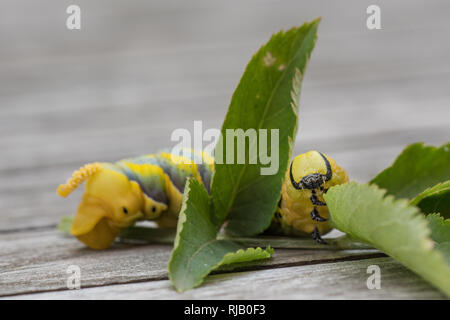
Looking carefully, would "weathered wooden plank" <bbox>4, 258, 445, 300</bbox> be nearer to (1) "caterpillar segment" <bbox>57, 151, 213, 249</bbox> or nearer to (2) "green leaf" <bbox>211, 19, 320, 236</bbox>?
(2) "green leaf" <bbox>211, 19, 320, 236</bbox>

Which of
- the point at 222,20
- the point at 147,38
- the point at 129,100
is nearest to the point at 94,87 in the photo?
the point at 129,100

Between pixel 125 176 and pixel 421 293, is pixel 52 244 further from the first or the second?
pixel 421 293

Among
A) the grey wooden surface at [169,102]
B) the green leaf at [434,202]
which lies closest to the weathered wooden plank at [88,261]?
the grey wooden surface at [169,102]

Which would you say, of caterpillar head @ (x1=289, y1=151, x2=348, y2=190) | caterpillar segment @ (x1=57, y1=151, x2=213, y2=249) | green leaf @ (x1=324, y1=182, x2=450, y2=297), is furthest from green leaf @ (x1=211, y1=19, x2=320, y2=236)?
caterpillar segment @ (x1=57, y1=151, x2=213, y2=249)

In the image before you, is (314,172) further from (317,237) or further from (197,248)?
(197,248)

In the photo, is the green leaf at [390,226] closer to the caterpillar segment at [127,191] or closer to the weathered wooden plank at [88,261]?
the weathered wooden plank at [88,261]
